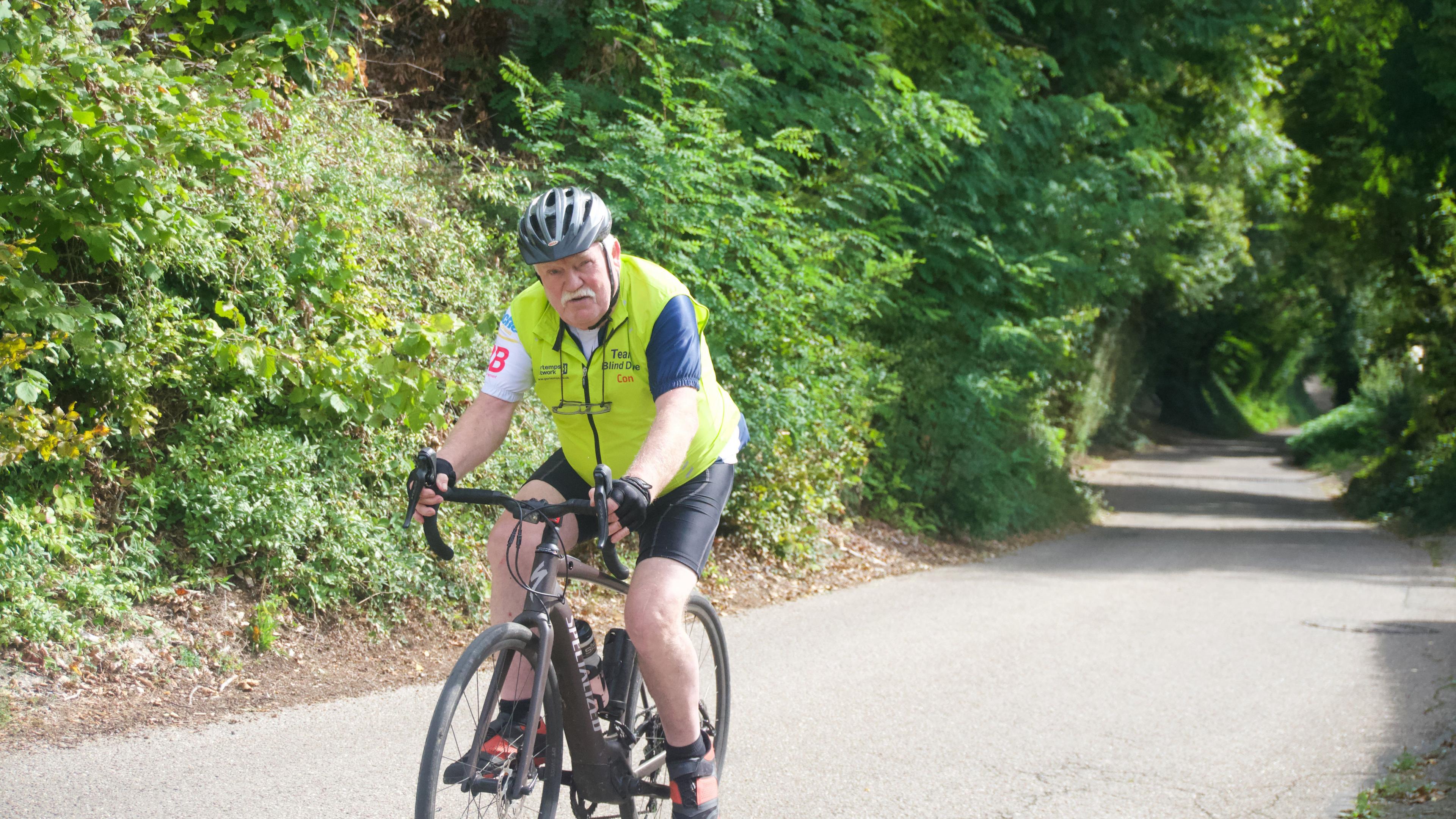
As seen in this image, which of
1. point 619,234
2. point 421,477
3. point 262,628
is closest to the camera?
point 421,477

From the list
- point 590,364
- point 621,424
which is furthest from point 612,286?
point 621,424

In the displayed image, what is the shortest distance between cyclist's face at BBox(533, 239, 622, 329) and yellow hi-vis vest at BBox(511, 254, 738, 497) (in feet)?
0.27

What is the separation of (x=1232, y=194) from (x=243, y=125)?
844 inches

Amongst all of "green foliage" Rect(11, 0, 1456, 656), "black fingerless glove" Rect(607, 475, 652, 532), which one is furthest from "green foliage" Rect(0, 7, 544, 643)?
"black fingerless glove" Rect(607, 475, 652, 532)

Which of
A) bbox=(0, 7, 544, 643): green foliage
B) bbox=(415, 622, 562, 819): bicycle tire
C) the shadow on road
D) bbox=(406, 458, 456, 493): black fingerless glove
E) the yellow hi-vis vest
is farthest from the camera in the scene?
the shadow on road

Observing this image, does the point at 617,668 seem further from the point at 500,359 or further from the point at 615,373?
the point at 500,359

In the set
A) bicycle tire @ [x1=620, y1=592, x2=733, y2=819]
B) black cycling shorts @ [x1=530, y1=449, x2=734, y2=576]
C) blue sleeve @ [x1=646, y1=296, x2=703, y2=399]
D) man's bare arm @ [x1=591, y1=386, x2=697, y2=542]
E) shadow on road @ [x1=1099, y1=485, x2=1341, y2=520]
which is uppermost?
blue sleeve @ [x1=646, y1=296, x2=703, y2=399]

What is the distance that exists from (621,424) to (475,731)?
1.06m

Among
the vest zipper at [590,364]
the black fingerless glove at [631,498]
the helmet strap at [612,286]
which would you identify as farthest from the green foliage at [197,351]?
the black fingerless glove at [631,498]

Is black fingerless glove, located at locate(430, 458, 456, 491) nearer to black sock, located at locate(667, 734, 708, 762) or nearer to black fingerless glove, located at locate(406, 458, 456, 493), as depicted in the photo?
black fingerless glove, located at locate(406, 458, 456, 493)

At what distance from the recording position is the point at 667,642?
11.3 feet

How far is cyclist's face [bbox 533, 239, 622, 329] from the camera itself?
11.3 ft

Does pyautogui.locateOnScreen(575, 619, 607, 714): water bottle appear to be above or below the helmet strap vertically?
below

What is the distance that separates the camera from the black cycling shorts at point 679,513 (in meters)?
3.59
